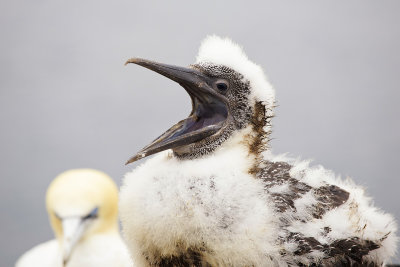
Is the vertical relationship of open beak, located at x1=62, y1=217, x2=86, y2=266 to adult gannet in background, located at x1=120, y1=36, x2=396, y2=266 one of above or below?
below

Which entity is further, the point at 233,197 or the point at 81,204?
the point at 81,204

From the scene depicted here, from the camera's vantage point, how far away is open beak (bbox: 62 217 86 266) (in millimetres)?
1560

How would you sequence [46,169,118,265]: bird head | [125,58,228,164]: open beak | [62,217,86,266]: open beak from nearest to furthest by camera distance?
[125,58,228,164]: open beak < [62,217,86,266]: open beak < [46,169,118,265]: bird head

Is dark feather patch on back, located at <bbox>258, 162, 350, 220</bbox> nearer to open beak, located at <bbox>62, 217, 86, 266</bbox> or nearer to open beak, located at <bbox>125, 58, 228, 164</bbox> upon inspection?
open beak, located at <bbox>125, 58, 228, 164</bbox>

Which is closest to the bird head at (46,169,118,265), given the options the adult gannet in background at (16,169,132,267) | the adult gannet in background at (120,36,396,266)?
the adult gannet in background at (16,169,132,267)

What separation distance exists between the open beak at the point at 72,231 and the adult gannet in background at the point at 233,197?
0.63 meters

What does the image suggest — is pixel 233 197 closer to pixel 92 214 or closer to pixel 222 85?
pixel 222 85

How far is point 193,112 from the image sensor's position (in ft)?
3.66

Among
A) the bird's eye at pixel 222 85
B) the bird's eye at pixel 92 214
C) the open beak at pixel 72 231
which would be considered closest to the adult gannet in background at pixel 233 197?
the bird's eye at pixel 222 85

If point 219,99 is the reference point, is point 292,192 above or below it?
below

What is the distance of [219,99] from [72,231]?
2.87 ft

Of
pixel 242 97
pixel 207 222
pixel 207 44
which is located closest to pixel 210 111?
pixel 242 97

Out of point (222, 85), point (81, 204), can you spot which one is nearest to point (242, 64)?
point (222, 85)

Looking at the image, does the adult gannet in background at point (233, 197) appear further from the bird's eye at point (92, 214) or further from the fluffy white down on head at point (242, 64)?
the bird's eye at point (92, 214)
